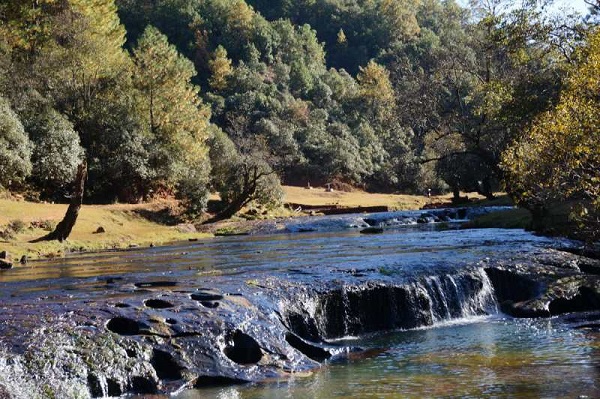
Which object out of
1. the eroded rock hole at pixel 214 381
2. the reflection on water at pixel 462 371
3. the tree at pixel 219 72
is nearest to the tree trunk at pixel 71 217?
the reflection on water at pixel 462 371

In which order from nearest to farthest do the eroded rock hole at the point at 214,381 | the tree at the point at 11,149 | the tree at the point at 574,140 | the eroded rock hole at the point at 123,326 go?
1. the eroded rock hole at the point at 214,381
2. the eroded rock hole at the point at 123,326
3. the tree at the point at 574,140
4. the tree at the point at 11,149

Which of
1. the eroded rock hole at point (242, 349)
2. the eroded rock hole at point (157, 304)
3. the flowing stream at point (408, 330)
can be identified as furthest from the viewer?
the eroded rock hole at point (157, 304)

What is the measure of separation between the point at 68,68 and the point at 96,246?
2524 centimetres

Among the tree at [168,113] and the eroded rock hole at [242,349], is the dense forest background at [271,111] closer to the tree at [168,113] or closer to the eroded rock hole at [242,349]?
the tree at [168,113]

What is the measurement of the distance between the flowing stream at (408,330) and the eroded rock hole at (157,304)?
1.72 meters

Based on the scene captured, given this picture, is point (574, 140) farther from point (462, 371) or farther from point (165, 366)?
point (165, 366)

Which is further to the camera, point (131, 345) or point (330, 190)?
point (330, 190)

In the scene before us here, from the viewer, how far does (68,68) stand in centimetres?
5853

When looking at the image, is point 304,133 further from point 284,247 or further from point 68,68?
point 284,247

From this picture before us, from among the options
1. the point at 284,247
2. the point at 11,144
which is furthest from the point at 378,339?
the point at 11,144

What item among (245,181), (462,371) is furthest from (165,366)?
(245,181)

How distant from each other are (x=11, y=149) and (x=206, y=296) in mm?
29570

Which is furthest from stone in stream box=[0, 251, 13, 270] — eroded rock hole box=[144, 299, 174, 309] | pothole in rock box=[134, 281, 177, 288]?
eroded rock hole box=[144, 299, 174, 309]

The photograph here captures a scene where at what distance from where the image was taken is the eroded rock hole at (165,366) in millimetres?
13758
